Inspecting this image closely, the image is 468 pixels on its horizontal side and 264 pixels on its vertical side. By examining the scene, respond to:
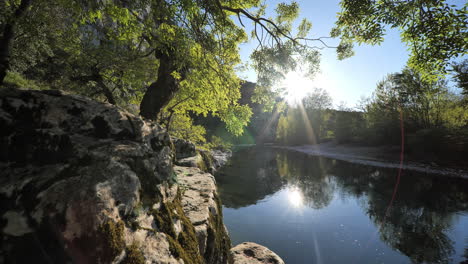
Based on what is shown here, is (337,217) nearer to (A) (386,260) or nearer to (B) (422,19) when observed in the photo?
(A) (386,260)

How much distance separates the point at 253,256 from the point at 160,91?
674cm

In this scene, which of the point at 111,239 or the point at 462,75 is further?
the point at 462,75

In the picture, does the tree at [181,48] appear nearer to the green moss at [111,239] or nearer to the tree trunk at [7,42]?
the tree trunk at [7,42]

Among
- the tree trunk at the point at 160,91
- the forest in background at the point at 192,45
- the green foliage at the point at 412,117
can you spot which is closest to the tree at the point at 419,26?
the forest in background at the point at 192,45

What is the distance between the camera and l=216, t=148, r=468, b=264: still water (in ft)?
23.6

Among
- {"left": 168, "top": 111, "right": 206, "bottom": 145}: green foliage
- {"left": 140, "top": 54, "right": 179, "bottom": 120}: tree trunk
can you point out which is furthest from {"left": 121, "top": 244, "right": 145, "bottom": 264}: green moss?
{"left": 168, "top": 111, "right": 206, "bottom": 145}: green foliage

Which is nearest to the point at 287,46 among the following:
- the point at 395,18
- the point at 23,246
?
the point at 395,18

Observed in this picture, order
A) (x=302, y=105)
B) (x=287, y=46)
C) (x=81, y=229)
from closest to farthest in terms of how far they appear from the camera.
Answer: (x=81, y=229) → (x=287, y=46) → (x=302, y=105)

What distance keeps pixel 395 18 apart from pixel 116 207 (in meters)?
8.23

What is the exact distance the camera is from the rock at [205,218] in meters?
3.24

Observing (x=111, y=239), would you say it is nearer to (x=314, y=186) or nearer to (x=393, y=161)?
(x=314, y=186)

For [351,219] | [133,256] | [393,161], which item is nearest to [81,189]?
[133,256]

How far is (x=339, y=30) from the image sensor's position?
22.6 feet

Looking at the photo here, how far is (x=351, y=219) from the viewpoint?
32.7ft
